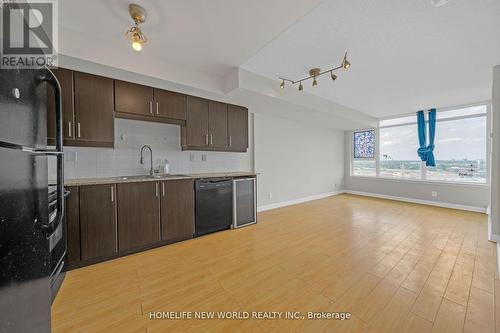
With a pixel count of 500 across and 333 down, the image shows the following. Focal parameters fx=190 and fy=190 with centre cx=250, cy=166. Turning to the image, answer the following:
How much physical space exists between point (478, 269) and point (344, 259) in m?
1.36

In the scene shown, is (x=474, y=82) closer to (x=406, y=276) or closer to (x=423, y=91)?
(x=423, y=91)

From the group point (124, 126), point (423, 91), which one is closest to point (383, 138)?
point (423, 91)

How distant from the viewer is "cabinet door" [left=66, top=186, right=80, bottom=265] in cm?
203

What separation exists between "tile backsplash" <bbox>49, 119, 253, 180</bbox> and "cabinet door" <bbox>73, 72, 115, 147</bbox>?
13.5 inches

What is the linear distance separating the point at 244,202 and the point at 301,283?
6.04 ft

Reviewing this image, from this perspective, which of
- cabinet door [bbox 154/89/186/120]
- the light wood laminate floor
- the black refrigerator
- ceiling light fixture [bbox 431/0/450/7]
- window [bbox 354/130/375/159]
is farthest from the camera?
window [bbox 354/130/375/159]

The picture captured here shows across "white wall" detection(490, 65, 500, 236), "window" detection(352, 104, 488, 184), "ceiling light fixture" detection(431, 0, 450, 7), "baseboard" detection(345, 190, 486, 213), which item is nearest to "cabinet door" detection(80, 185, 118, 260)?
"ceiling light fixture" detection(431, 0, 450, 7)

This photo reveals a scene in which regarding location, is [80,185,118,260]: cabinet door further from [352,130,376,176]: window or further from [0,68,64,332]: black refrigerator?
[352,130,376,176]: window

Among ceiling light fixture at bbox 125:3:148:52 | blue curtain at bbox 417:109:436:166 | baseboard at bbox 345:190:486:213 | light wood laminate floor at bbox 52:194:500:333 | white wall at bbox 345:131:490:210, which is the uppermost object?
ceiling light fixture at bbox 125:3:148:52

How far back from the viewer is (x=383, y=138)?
604 cm

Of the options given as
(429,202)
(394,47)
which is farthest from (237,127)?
(429,202)

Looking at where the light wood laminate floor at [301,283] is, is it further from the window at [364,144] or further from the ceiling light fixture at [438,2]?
the window at [364,144]

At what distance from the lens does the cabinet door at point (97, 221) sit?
2.11m

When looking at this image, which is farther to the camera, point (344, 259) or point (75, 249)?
point (344, 259)
